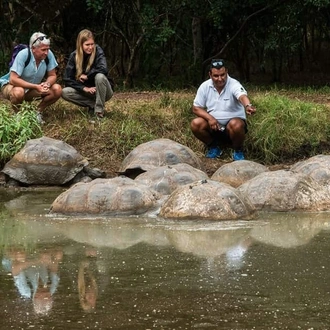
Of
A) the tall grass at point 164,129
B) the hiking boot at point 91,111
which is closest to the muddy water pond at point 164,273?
the tall grass at point 164,129

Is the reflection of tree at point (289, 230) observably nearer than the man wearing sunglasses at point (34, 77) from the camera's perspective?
Yes

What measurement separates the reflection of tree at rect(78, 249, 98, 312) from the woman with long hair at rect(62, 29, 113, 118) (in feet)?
14.9

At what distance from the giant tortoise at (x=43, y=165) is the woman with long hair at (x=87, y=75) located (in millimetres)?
1110

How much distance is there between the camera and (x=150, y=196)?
6.93 m

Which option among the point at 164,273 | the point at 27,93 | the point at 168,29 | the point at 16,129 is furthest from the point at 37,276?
the point at 168,29

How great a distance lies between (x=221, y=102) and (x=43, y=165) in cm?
193

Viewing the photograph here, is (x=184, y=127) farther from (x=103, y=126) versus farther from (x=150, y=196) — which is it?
(x=150, y=196)

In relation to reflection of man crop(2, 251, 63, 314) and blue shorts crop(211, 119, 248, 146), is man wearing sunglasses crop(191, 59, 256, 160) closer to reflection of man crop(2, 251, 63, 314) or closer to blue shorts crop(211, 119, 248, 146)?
blue shorts crop(211, 119, 248, 146)

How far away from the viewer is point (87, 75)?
31.9 feet

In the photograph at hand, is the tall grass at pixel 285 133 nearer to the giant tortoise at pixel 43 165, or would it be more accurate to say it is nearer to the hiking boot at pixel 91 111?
the hiking boot at pixel 91 111

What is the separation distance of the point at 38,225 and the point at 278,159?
12.2 ft

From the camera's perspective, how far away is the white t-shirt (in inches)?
358

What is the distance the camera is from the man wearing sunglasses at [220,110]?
355 inches

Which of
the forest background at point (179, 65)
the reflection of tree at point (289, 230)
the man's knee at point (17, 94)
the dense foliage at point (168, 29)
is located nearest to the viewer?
the reflection of tree at point (289, 230)
